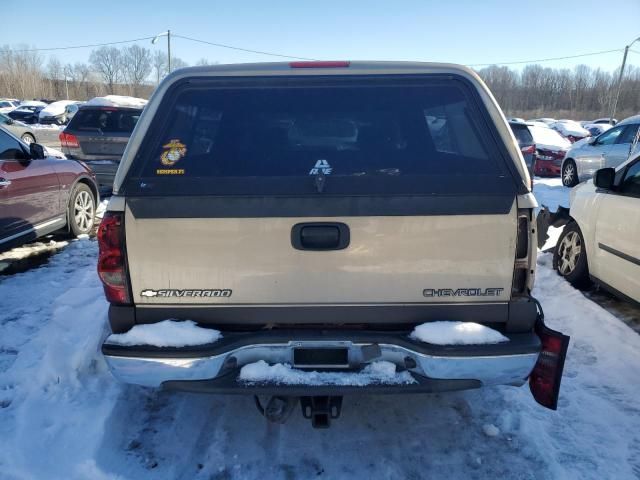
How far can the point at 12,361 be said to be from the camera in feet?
11.7

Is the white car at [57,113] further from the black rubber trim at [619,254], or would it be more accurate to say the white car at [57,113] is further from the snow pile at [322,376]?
the snow pile at [322,376]

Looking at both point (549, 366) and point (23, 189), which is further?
point (23, 189)

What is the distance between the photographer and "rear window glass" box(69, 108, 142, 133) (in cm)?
963

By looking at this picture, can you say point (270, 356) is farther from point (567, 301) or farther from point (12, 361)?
point (567, 301)

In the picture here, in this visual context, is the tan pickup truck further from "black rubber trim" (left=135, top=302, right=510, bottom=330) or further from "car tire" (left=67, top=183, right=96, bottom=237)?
"car tire" (left=67, top=183, right=96, bottom=237)

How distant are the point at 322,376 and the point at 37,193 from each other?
16.7ft

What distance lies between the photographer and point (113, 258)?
2400 mm

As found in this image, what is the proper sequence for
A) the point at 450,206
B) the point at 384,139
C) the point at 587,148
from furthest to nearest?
1. the point at 587,148
2. the point at 384,139
3. the point at 450,206

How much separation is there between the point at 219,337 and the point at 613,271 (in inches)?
147

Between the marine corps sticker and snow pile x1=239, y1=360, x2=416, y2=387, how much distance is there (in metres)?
1.11

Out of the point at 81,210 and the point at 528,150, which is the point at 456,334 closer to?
the point at 81,210

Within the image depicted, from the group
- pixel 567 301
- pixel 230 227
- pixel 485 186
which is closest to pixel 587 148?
pixel 567 301

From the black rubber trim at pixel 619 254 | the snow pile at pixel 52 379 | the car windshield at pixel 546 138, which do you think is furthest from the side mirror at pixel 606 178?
the car windshield at pixel 546 138

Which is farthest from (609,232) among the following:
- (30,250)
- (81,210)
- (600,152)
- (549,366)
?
(600,152)
